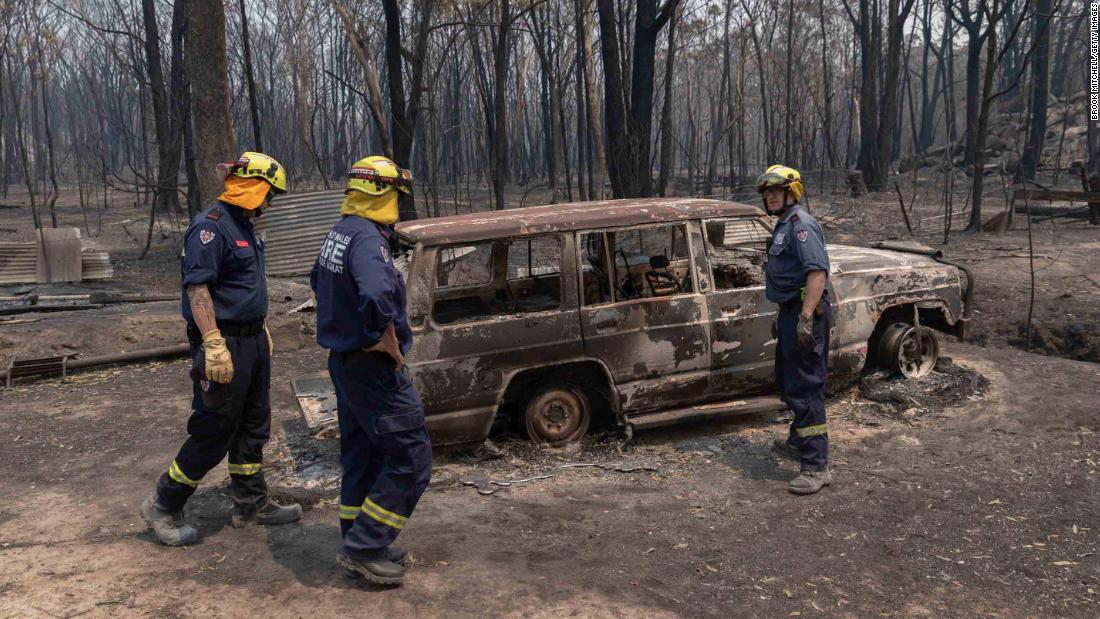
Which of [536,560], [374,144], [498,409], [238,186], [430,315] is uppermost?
[374,144]

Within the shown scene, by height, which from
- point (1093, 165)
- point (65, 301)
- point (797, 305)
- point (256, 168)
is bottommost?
point (65, 301)

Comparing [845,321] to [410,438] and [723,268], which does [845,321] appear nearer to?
[723,268]

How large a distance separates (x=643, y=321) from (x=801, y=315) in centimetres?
104

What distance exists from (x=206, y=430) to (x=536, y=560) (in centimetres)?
177

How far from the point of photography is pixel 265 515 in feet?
15.1

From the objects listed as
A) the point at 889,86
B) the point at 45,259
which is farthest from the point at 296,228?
the point at 889,86

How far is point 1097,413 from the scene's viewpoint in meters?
6.06

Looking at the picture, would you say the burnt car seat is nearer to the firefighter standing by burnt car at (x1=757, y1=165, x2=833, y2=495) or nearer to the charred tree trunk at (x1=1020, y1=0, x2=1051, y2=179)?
the firefighter standing by burnt car at (x1=757, y1=165, x2=833, y2=495)

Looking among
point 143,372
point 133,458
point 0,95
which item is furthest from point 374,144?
point 133,458

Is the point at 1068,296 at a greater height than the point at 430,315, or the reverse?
the point at 430,315

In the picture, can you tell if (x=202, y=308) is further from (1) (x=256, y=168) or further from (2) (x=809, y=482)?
(2) (x=809, y=482)

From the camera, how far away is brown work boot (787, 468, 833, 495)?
196 inches

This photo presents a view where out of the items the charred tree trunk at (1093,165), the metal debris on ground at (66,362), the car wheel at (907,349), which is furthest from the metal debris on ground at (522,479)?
the charred tree trunk at (1093,165)

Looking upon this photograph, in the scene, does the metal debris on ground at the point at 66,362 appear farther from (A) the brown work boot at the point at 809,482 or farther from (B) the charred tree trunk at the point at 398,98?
(B) the charred tree trunk at the point at 398,98
